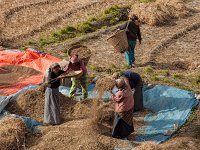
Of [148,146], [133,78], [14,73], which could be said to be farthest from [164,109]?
[14,73]

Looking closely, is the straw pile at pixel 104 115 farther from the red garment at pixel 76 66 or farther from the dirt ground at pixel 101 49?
the red garment at pixel 76 66

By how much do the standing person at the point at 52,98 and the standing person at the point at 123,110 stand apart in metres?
1.30

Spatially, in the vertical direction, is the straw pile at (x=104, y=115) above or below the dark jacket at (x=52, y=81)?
below

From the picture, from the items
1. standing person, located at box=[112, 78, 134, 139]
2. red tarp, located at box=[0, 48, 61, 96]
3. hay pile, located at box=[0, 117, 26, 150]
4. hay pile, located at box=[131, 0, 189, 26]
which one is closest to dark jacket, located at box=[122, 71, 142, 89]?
standing person, located at box=[112, 78, 134, 139]

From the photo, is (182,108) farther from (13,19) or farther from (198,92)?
(13,19)

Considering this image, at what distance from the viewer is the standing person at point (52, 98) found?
9.45 meters

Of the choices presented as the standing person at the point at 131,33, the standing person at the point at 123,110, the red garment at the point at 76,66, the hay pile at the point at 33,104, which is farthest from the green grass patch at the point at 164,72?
the standing person at the point at 123,110

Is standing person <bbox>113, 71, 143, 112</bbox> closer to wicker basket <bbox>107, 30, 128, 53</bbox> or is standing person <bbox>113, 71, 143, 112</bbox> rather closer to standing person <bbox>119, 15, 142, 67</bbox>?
wicker basket <bbox>107, 30, 128, 53</bbox>

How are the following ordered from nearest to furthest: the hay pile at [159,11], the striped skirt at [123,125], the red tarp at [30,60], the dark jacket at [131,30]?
1. the striped skirt at [123,125]
2. the red tarp at [30,60]
3. the dark jacket at [131,30]
4. the hay pile at [159,11]

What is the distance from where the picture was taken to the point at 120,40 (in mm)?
12375

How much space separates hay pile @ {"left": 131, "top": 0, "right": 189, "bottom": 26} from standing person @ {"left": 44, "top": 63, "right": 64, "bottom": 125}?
6.84 meters

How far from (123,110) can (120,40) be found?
12.9 feet

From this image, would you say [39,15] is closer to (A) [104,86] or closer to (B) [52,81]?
A: (A) [104,86]

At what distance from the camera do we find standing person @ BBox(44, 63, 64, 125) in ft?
31.0
